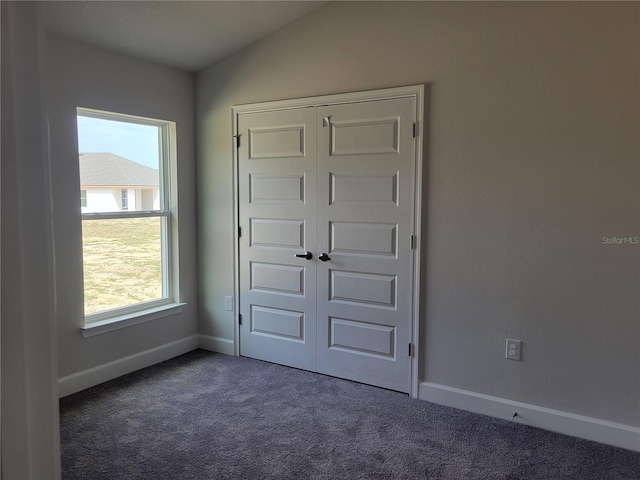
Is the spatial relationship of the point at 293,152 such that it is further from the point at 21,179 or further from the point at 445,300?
the point at 21,179

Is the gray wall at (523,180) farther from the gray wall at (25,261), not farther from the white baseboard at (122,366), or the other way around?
the gray wall at (25,261)

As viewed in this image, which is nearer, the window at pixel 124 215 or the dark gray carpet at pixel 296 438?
the dark gray carpet at pixel 296 438

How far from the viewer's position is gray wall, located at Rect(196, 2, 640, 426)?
8.16 feet

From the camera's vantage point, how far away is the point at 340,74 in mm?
3258

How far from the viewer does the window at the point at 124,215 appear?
327 centimetres

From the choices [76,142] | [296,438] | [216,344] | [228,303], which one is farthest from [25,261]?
[216,344]

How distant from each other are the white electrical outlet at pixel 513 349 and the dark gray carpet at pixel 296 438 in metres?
0.41

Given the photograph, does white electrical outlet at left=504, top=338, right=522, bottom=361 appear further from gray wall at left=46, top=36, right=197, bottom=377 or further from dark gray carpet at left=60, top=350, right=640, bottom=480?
gray wall at left=46, top=36, right=197, bottom=377

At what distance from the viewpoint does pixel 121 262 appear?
352 centimetres

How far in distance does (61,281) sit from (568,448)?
330 centimetres

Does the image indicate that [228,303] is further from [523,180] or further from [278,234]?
[523,180]

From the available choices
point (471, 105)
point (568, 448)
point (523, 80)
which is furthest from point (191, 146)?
point (568, 448)

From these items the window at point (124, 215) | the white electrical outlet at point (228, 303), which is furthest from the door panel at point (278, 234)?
the window at point (124, 215)

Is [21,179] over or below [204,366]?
over
